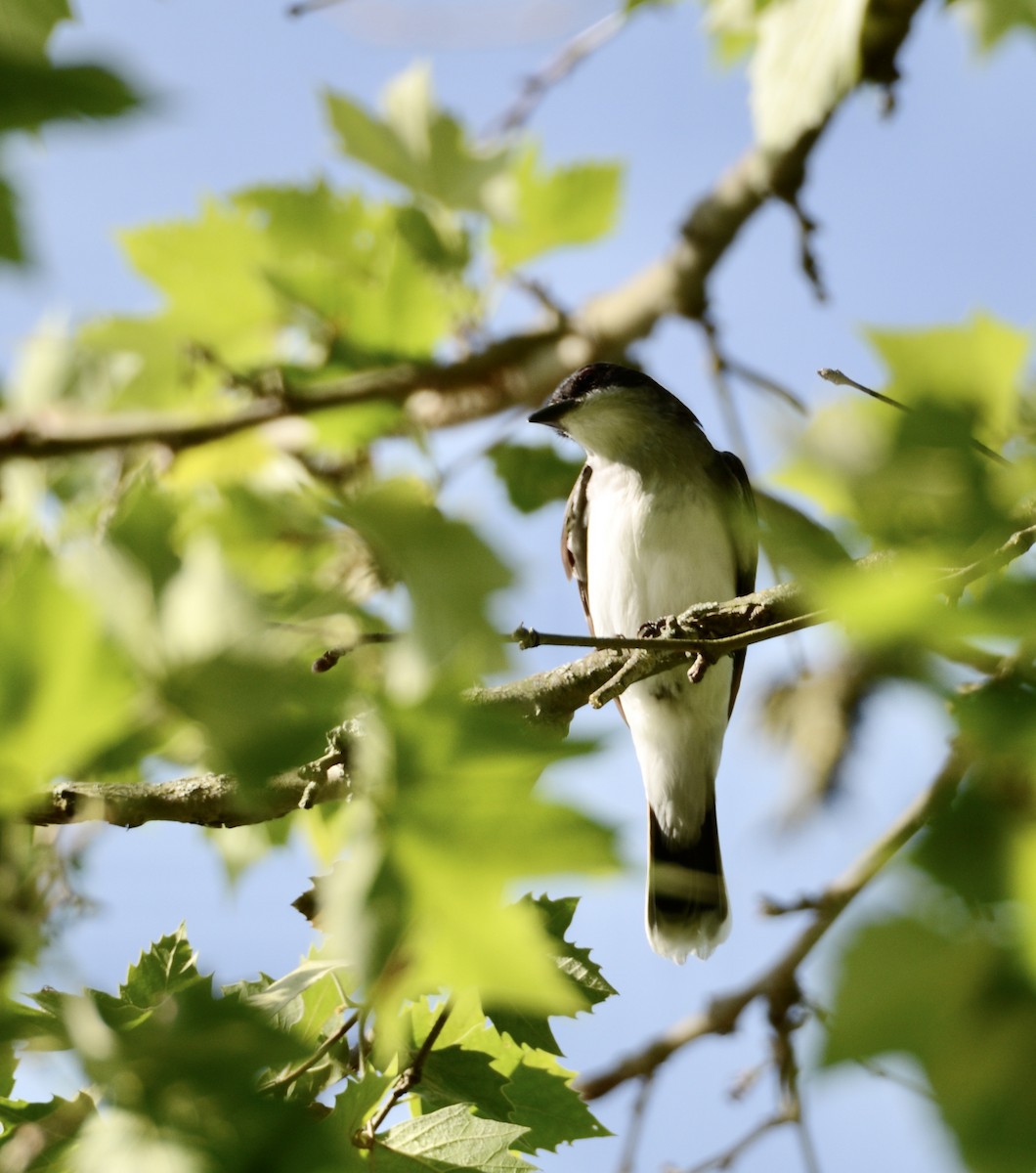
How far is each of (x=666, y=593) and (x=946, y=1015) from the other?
483 cm

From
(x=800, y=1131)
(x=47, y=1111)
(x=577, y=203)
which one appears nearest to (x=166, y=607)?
(x=47, y=1111)

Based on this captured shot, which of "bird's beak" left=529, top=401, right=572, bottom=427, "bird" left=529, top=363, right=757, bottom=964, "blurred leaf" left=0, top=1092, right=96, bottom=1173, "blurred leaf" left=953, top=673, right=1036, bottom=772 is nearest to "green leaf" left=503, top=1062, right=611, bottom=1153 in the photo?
"blurred leaf" left=0, top=1092, right=96, bottom=1173

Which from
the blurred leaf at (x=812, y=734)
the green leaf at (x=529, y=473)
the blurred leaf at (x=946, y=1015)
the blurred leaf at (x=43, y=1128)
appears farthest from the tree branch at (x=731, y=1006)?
the blurred leaf at (x=946, y=1015)

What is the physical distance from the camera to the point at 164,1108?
1.28 metres

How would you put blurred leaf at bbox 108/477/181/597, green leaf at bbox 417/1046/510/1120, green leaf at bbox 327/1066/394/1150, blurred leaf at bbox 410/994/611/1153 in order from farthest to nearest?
blurred leaf at bbox 410/994/611/1153
green leaf at bbox 417/1046/510/1120
green leaf at bbox 327/1066/394/1150
blurred leaf at bbox 108/477/181/597

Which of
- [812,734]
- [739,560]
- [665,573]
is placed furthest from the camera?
[739,560]

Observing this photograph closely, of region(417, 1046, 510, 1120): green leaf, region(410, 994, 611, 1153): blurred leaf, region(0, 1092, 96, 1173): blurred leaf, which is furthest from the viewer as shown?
region(410, 994, 611, 1153): blurred leaf

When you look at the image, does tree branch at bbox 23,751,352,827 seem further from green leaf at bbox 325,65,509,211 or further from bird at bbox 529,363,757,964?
bird at bbox 529,363,757,964

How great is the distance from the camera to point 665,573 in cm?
586

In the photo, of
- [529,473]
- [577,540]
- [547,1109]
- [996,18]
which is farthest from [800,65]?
[577,540]

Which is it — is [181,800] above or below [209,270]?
below

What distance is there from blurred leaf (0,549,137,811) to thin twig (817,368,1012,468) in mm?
736

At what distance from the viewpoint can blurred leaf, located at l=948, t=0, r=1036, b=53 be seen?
8.09ft

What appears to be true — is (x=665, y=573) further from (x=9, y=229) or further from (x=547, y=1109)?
(x=9, y=229)
